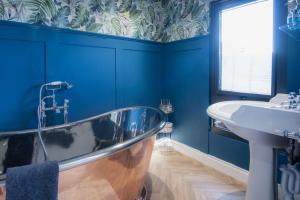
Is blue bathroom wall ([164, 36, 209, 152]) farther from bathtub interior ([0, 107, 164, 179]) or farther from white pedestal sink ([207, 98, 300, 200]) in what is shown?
white pedestal sink ([207, 98, 300, 200])

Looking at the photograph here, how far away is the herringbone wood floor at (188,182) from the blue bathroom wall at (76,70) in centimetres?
97

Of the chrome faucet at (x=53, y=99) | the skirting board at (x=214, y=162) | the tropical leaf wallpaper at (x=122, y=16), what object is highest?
the tropical leaf wallpaper at (x=122, y=16)

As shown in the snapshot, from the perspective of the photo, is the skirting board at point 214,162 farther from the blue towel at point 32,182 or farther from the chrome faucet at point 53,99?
the blue towel at point 32,182

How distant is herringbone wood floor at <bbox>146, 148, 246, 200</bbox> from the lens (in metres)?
1.97

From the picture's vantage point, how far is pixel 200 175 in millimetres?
2371

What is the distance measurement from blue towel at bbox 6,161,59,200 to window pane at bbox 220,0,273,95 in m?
1.87

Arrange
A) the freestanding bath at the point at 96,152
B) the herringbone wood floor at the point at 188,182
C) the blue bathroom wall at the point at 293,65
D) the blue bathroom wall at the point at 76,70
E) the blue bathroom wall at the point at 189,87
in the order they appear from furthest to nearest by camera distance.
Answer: the blue bathroom wall at the point at 189,87 → the blue bathroom wall at the point at 76,70 → the herringbone wood floor at the point at 188,182 → the blue bathroom wall at the point at 293,65 → the freestanding bath at the point at 96,152

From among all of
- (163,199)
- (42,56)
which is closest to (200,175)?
(163,199)

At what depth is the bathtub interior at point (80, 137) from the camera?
6.00 feet

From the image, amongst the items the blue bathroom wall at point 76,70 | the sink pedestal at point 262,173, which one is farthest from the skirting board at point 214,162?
the blue bathroom wall at point 76,70

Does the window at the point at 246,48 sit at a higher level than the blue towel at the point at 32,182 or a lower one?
higher

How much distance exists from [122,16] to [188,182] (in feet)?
6.93

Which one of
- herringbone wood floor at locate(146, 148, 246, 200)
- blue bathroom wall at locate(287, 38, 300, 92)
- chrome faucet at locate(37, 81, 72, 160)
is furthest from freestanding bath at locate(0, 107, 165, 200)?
blue bathroom wall at locate(287, 38, 300, 92)

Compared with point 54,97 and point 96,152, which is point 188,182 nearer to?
point 96,152
